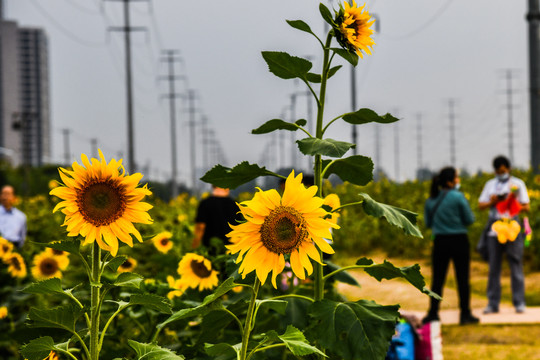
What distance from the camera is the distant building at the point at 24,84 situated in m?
140

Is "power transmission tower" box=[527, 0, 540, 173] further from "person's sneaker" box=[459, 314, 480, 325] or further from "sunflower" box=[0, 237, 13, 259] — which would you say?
"sunflower" box=[0, 237, 13, 259]

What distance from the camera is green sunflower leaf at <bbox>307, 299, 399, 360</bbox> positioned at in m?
1.92

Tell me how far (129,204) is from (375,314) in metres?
0.72

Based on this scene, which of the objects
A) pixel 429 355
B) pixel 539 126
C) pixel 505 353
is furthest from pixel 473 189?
pixel 429 355

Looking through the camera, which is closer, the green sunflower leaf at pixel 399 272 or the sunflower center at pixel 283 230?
the sunflower center at pixel 283 230

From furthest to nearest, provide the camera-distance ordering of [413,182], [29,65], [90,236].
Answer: [29,65]
[413,182]
[90,236]

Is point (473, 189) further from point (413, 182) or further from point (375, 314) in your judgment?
point (375, 314)

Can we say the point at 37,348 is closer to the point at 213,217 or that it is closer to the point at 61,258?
the point at 61,258

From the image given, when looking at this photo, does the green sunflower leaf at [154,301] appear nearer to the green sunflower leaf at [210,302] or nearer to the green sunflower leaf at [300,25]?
the green sunflower leaf at [210,302]

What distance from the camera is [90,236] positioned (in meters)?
1.68

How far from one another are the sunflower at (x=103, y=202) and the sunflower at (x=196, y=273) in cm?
159

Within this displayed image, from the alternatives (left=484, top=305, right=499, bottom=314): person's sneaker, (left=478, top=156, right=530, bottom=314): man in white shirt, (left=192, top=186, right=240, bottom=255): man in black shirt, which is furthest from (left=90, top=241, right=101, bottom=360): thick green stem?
(left=484, top=305, right=499, bottom=314): person's sneaker

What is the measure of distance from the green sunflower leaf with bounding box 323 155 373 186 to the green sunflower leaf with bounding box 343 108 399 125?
101mm

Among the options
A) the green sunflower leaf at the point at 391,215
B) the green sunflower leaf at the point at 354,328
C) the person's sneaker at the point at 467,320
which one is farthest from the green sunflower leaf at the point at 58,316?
the person's sneaker at the point at 467,320
